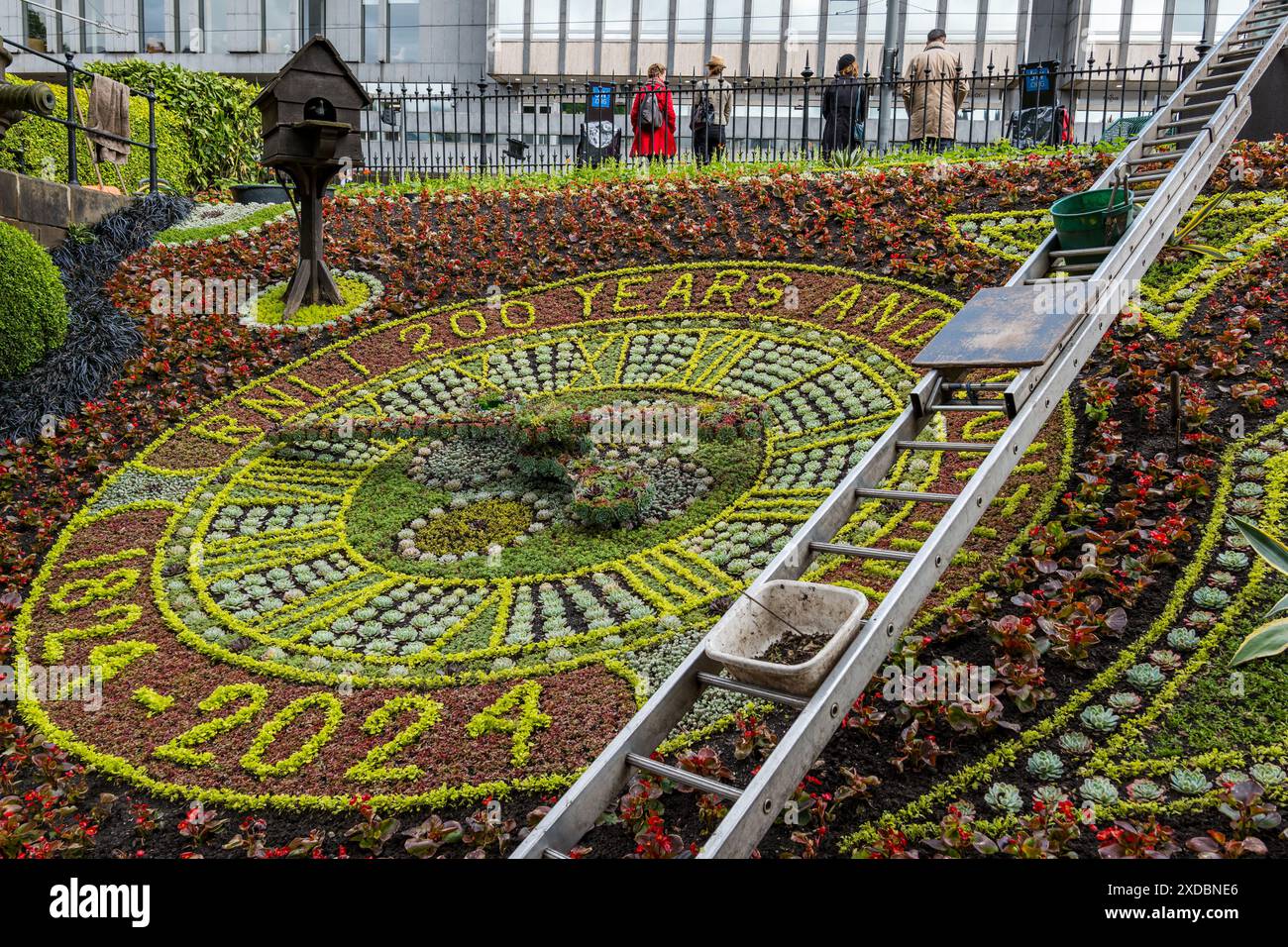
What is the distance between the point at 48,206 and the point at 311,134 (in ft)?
9.83

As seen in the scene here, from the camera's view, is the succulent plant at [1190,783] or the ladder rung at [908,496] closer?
the succulent plant at [1190,783]

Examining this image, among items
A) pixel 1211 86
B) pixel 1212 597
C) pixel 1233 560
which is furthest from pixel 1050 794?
pixel 1211 86

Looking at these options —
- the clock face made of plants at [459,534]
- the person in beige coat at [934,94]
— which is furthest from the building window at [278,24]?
the clock face made of plants at [459,534]

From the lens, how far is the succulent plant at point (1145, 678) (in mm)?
3480

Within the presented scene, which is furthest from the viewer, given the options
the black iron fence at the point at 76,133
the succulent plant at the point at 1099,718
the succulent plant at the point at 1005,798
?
the black iron fence at the point at 76,133

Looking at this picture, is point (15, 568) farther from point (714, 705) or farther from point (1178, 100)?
point (1178, 100)

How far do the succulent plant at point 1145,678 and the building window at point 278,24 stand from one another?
2820 centimetres

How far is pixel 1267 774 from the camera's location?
301cm

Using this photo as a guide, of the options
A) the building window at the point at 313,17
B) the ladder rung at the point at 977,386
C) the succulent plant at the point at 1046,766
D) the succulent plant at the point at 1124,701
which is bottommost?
the succulent plant at the point at 1046,766

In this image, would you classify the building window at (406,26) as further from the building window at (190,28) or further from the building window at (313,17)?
the building window at (190,28)

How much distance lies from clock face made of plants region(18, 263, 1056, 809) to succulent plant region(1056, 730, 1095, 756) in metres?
1.19

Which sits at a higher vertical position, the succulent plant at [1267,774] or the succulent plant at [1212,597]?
the succulent plant at [1212,597]

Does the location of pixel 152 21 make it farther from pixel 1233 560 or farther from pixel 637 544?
pixel 1233 560

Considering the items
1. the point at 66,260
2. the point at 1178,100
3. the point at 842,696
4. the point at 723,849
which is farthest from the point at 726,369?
the point at 66,260
